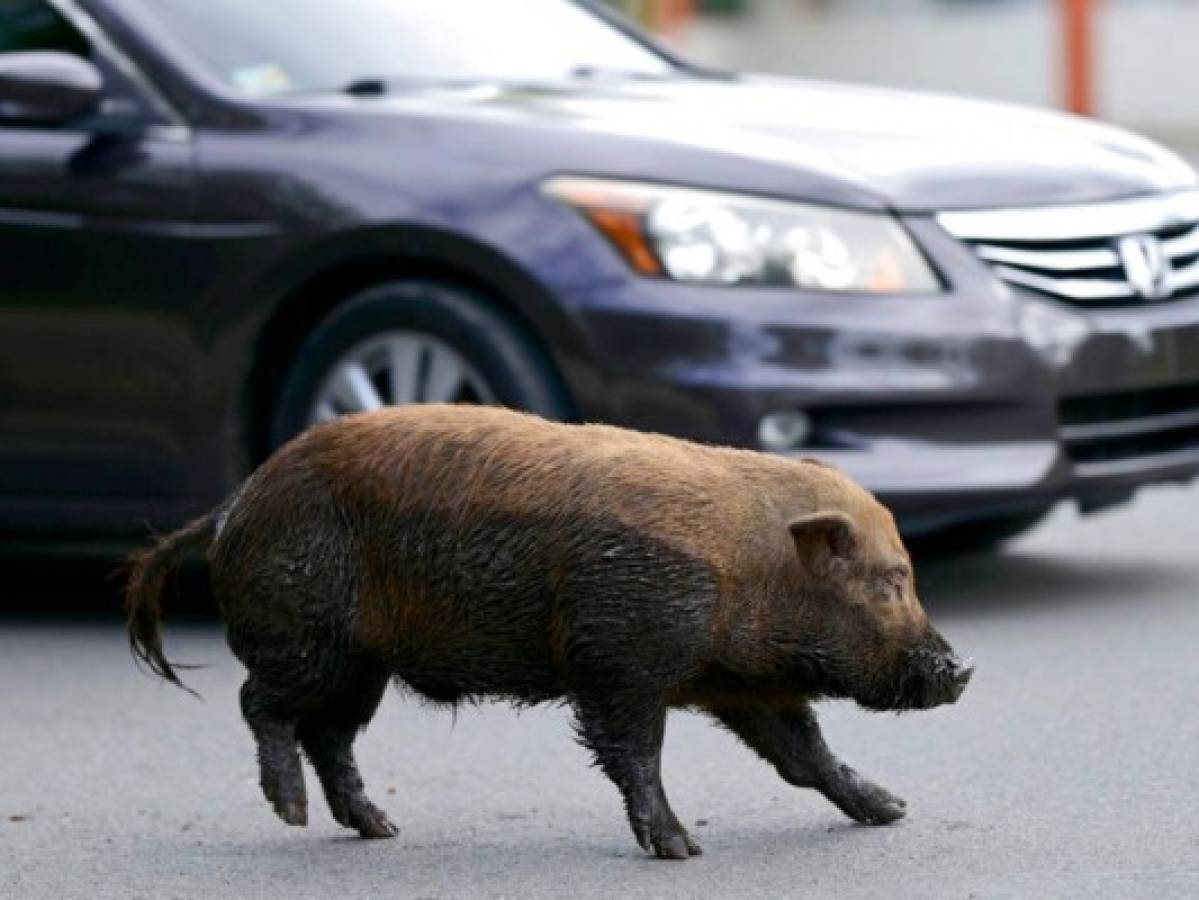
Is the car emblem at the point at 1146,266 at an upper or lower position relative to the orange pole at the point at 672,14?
upper

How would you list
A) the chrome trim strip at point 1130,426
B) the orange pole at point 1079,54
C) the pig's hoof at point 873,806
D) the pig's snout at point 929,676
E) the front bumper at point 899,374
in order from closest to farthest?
the pig's snout at point 929,676
the pig's hoof at point 873,806
the front bumper at point 899,374
the chrome trim strip at point 1130,426
the orange pole at point 1079,54

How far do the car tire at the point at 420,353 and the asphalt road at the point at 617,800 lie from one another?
2.16 ft

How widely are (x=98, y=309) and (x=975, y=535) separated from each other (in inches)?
96.5

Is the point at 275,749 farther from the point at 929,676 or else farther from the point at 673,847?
the point at 929,676

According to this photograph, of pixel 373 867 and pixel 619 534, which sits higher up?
pixel 619 534

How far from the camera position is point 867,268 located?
766 centimetres

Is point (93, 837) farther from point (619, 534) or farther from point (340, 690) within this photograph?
point (619, 534)

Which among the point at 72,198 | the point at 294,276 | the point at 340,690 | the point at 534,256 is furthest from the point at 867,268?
the point at 340,690

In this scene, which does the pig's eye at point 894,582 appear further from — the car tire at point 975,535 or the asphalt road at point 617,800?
the car tire at point 975,535

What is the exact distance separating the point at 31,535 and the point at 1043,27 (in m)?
26.4

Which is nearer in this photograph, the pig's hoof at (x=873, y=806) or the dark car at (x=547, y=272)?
→ the pig's hoof at (x=873, y=806)

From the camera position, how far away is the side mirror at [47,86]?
805 centimetres

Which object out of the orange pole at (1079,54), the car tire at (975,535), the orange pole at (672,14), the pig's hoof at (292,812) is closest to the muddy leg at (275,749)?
the pig's hoof at (292,812)

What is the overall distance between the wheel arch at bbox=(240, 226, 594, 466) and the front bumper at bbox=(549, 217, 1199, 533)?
93 millimetres
